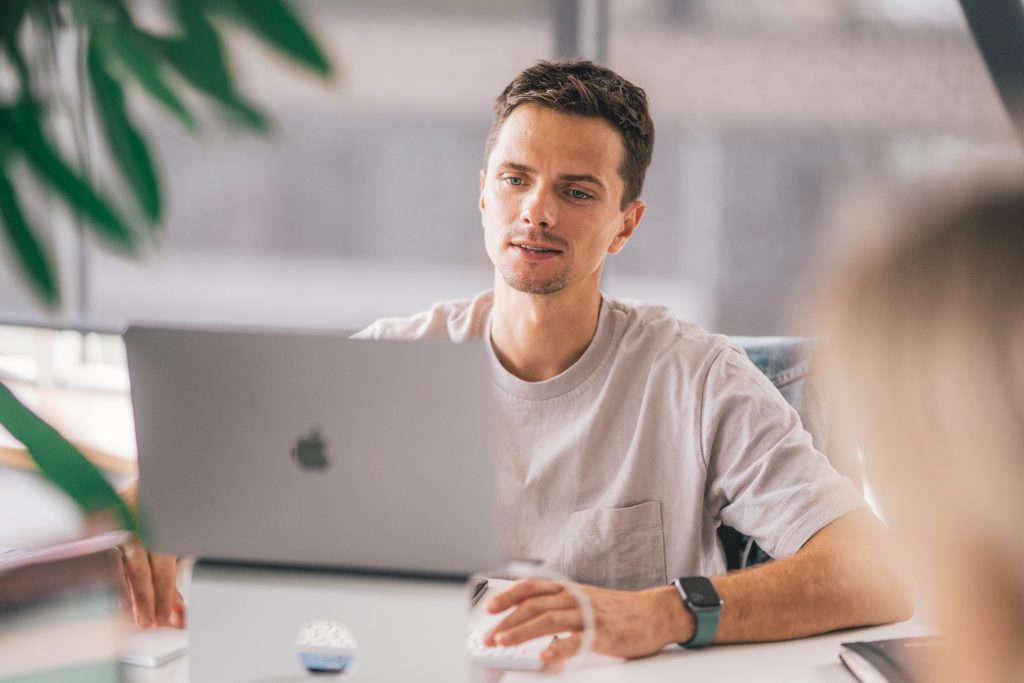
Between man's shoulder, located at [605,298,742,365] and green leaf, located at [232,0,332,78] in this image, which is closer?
green leaf, located at [232,0,332,78]

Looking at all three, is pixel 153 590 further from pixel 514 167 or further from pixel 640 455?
pixel 514 167

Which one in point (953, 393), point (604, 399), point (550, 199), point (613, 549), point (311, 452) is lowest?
point (613, 549)

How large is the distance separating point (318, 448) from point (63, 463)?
0.26 m

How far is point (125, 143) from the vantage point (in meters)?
0.73

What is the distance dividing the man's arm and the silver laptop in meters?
0.22

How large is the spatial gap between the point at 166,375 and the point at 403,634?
1.16 ft

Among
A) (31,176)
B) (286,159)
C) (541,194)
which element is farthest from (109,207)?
(286,159)

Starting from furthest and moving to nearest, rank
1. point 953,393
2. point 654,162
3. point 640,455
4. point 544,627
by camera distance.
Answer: point 654,162
point 640,455
point 544,627
point 953,393

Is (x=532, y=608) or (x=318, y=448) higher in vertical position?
(x=318, y=448)

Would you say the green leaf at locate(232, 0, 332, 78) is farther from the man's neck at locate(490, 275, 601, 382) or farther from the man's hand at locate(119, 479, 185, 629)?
the man's neck at locate(490, 275, 601, 382)

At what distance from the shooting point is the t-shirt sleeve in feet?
4.80

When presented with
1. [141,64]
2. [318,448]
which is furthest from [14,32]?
[318,448]

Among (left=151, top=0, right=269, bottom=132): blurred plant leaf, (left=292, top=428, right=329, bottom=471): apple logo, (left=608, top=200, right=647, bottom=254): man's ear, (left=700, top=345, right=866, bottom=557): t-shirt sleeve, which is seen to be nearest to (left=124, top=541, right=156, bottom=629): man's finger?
(left=292, top=428, right=329, bottom=471): apple logo

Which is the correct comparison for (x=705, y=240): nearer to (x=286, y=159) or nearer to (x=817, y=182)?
(x=817, y=182)
